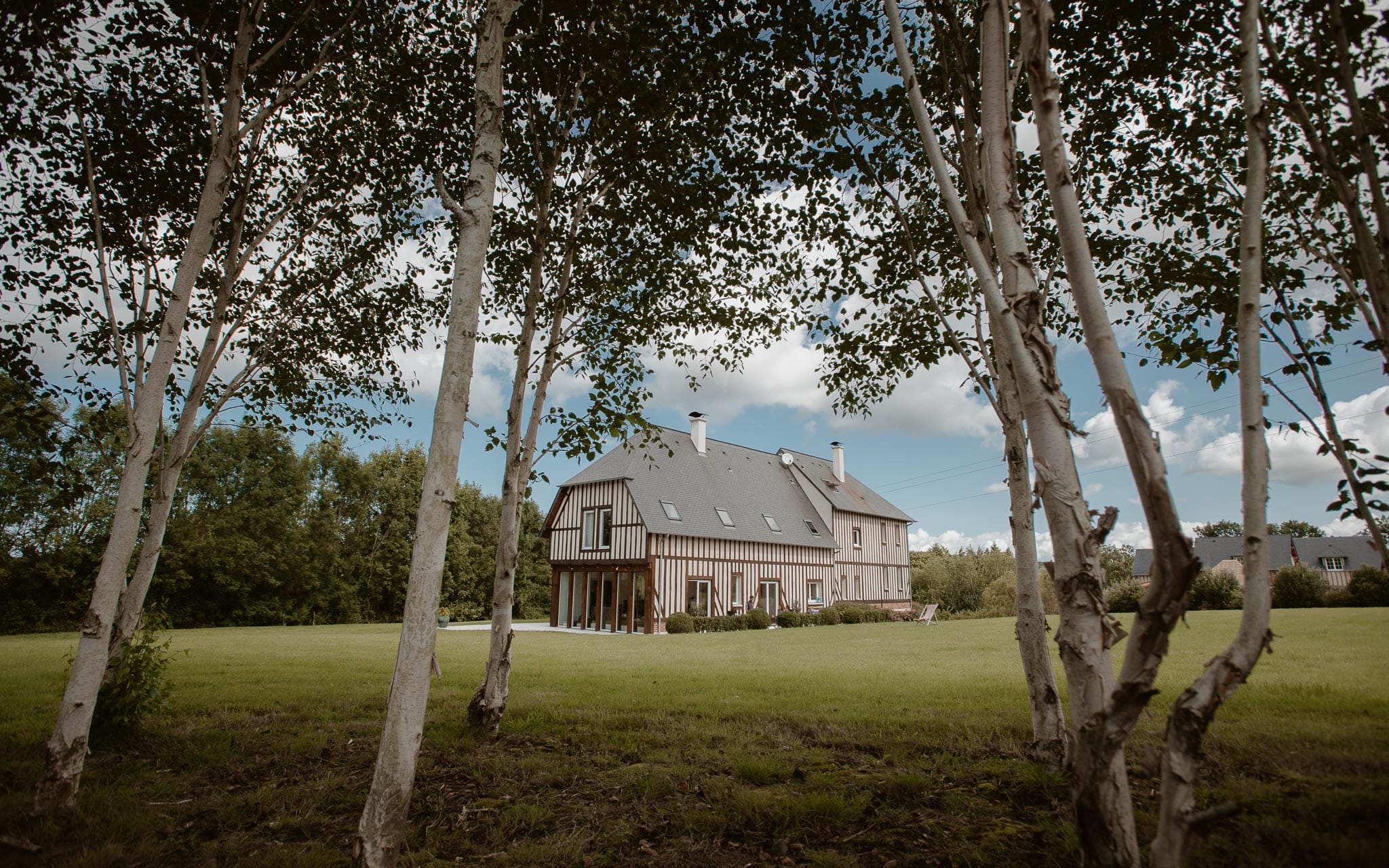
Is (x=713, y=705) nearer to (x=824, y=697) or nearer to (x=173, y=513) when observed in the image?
(x=824, y=697)

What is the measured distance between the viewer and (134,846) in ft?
11.3

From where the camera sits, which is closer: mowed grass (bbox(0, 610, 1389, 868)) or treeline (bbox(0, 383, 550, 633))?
mowed grass (bbox(0, 610, 1389, 868))

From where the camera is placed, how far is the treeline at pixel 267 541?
78.6 ft

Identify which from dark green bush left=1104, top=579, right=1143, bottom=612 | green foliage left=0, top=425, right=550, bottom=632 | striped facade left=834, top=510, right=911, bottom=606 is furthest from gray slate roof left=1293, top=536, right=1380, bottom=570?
green foliage left=0, top=425, right=550, bottom=632

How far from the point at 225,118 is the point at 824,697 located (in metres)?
8.27

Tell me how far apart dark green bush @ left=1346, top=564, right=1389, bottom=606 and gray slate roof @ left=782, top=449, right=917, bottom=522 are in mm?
17539

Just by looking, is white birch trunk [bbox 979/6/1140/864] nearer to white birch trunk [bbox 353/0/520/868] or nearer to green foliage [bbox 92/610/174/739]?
white birch trunk [bbox 353/0/520/868]

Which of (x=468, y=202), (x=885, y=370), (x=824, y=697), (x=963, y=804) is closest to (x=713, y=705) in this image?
(x=824, y=697)

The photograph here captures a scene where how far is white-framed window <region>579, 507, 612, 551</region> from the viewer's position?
2547 centimetres

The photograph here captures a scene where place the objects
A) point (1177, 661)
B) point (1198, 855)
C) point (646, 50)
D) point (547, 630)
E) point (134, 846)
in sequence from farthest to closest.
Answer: point (547, 630)
point (1177, 661)
point (646, 50)
point (134, 846)
point (1198, 855)

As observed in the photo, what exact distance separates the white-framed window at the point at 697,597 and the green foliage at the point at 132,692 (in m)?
20.2

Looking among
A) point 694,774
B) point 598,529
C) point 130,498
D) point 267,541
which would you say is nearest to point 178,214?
point 130,498

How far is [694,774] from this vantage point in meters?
4.59

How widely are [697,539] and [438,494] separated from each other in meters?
22.6
